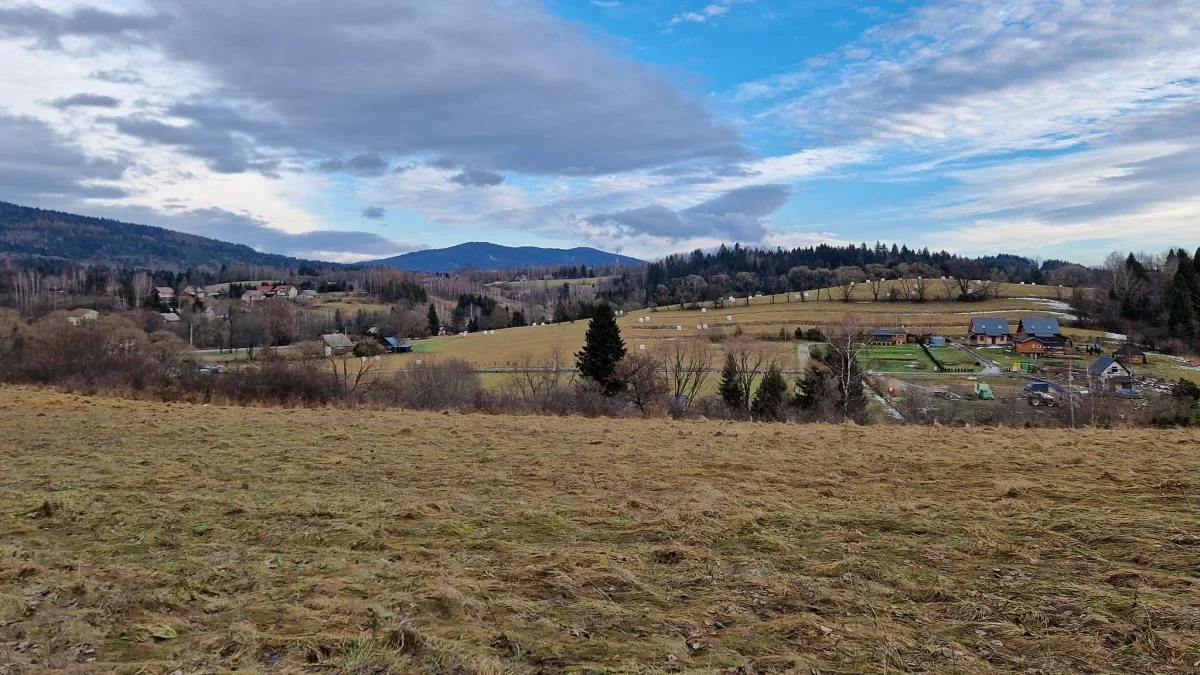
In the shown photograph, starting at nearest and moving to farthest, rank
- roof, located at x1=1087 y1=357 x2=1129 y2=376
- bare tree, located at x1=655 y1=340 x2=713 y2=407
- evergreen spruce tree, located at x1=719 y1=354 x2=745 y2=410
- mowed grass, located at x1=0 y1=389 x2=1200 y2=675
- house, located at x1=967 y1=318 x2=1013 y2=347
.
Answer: mowed grass, located at x1=0 y1=389 x2=1200 y2=675 < evergreen spruce tree, located at x1=719 y1=354 x2=745 y2=410 < bare tree, located at x1=655 y1=340 x2=713 y2=407 < roof, located at x1=1087 y1=357 x2=1129 y2=376 < house, located at x1=967 y1=318 x2=1013 y2=347

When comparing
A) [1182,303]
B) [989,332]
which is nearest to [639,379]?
[989,332]

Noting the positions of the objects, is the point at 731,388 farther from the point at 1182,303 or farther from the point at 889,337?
the point at 1182,303

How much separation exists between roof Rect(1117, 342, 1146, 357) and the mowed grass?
204ft

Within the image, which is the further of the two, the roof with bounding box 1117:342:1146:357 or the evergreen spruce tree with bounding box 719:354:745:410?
the roof with bounding box 1117:342:1146:357

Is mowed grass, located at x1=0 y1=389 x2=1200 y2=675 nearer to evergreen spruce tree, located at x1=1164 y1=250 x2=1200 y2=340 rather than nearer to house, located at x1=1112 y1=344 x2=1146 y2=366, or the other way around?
house, located at x1=1112 y1=344 x2=1146 y2=366

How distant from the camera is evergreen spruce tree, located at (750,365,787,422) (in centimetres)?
3322

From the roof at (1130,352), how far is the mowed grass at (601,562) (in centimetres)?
6205

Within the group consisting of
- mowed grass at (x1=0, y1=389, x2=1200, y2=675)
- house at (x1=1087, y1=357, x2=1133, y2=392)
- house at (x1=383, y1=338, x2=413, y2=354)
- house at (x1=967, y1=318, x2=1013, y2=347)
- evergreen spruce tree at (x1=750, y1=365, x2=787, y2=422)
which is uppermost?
house at (x1=967, y1=318, x2=1013, y2=347)

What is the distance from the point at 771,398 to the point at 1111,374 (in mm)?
33923

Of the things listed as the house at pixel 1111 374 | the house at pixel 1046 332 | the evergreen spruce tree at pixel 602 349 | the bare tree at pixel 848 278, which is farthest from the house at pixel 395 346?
the house at pixel 1046 332

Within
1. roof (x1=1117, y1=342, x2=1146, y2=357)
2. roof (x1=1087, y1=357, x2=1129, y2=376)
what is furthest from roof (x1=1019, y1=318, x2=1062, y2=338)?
roof (x1=1087, y1=357, x2=1129, y2=376)

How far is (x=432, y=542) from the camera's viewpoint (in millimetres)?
6938

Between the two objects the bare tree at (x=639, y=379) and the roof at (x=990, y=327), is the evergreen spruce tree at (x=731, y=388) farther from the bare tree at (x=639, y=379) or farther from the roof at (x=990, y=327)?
the roof at (x=990, y=327)

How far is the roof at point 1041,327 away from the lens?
247 feet
